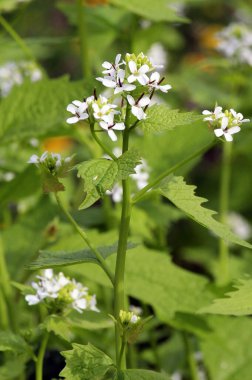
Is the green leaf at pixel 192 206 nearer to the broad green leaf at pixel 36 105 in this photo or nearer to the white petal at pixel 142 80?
the white petal at pixel 142 80

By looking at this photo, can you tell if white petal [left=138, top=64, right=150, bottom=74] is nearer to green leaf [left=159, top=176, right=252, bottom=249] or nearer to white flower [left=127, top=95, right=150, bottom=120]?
white flower [left=127, top=95, right=150, bottom=120]

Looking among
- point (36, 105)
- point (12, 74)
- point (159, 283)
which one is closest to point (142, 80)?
point (159, 283)

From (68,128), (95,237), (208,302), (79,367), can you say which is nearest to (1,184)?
(68,128)

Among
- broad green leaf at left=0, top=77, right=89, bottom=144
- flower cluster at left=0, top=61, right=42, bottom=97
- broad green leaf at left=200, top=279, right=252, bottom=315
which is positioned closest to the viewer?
broad green leaf at left=200, top=279, right=252, bottom=315

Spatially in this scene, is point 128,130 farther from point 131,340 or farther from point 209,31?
point 209,31

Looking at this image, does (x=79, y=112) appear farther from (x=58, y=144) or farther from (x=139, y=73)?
(x=58, y=144)

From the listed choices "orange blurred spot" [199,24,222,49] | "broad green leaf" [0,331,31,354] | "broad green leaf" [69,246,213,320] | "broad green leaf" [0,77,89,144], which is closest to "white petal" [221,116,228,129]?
"broad green leaf" [0,331,31,354]
